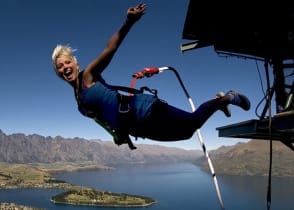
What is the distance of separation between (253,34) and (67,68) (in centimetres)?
497

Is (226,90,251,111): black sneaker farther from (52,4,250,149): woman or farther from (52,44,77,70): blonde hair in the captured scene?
(52,44,77,70): blonde hair

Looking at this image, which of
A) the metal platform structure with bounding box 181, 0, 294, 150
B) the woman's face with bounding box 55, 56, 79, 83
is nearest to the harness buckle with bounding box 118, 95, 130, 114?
the woman's face with bounding box 55, 56, 79, 83

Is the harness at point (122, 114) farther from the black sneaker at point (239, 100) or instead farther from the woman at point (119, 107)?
the black sneaker at point (239, 100)

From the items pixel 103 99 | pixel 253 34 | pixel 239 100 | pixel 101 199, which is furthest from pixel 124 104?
pixel 101 199

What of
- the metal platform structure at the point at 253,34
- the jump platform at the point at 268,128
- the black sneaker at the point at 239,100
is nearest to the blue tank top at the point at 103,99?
the black sneaker at the point at 239,100

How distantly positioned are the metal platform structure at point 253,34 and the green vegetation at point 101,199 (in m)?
156

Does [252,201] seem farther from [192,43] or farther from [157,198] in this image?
[192,43]

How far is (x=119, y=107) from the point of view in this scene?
3004 millimetres

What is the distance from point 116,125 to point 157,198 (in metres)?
178

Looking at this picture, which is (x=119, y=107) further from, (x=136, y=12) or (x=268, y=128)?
(x=268, y=128)

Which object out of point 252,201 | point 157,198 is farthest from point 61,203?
point 252,201

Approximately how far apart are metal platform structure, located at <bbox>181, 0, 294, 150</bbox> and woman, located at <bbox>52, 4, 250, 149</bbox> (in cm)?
230

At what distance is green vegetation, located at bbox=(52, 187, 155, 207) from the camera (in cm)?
16125

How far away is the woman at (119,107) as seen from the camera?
9.87ft
